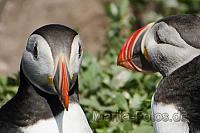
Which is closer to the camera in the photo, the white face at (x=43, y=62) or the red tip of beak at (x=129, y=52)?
the white face at (x=43, y=62)

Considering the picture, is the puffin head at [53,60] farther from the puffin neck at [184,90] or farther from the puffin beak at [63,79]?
the puffin neck at [184,90]

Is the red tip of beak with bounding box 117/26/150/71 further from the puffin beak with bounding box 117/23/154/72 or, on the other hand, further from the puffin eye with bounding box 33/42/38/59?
the puffin eye with bounding box 33/42/38/59

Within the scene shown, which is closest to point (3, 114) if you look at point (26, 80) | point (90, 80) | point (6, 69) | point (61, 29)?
point (26, 80)

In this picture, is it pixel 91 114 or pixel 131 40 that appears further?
pixel 91 114

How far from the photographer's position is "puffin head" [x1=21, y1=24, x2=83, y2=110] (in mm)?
4805

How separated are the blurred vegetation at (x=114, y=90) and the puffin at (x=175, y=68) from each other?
0.83 m

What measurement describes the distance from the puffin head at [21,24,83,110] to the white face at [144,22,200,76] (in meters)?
0.54

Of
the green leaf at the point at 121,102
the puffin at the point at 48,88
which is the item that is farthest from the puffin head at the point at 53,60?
the green leaf at the point at 121,102

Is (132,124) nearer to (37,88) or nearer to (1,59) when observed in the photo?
(37,88)

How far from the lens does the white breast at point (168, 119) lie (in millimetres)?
4832

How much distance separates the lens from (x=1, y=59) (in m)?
10.5

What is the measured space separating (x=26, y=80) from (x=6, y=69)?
517 cm

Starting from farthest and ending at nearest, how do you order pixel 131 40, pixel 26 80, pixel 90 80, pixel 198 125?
1. pixel 90 80
2. pixel 131 40
3. pixel 26 80
4. pixel 198 125

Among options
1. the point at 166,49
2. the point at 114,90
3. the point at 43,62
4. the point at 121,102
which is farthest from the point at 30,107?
the point at 114,90
